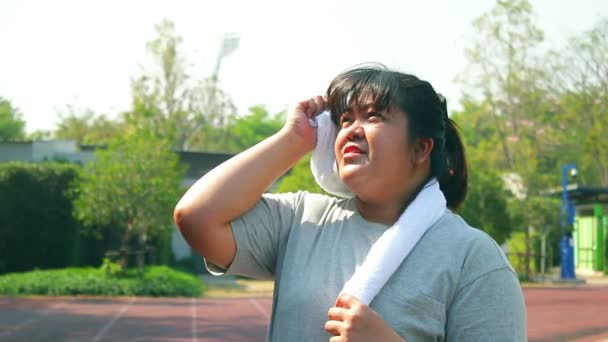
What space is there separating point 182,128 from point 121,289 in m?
22.6

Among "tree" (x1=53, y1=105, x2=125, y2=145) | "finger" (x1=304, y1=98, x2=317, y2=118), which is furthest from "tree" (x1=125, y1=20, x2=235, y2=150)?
"finger" (x1=304, y1=98, x2=317, y2=118)

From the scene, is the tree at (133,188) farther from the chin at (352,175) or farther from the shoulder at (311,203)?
the chin at (352,175)

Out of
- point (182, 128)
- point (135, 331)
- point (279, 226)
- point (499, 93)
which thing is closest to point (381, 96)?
point (279, 226)

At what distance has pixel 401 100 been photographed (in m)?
2.23

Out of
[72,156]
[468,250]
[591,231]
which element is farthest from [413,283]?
[591,231]

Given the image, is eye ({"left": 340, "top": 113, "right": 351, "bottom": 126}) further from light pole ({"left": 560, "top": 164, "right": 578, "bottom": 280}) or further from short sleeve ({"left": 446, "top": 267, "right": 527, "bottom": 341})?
light pole ({"left": 560, "top": 164, "right": 578, "bottom": 280})

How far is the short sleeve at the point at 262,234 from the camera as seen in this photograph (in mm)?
2318

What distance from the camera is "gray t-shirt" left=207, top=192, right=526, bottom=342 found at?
2080mm

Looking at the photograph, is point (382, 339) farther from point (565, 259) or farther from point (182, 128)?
point (182, 128)

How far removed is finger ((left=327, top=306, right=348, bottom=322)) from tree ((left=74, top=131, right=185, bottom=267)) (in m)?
19.9

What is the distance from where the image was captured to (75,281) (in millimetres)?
20875

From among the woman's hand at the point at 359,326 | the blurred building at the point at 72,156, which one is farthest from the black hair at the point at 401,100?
the blurred building at the point at 72,156

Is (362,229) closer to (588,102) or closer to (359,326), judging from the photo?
(359,326)

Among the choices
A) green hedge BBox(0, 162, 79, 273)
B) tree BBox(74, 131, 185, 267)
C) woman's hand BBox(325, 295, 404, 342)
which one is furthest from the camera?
green hedge BBox(0, 162, 79, 273)
